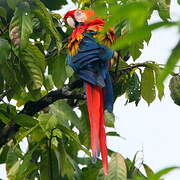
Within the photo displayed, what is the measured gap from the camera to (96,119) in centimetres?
254

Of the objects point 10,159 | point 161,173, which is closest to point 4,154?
point 10,159

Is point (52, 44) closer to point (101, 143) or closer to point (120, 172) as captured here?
point (101, 143)

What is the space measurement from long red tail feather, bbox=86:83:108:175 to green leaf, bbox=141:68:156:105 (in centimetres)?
27

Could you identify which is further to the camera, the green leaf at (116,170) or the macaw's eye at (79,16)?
the macaw's eye at (79,16)

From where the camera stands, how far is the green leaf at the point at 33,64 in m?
2.18

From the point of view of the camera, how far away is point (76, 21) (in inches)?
117

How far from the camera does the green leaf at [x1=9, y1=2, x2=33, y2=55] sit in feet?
6.49

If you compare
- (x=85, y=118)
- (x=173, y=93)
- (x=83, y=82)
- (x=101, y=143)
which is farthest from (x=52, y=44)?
(x=173, y=93)

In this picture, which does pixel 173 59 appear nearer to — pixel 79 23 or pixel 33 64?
pixel 33 64

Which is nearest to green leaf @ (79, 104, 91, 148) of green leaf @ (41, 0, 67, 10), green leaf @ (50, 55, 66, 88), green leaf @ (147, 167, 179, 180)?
green leaf @ (50, 55, 66, 88)

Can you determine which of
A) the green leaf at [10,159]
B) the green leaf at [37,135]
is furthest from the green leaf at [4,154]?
the green leaf at [37,135]

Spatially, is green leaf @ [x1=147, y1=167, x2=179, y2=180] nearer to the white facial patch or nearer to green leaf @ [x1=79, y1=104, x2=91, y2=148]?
green leaf @ [x1=79, y1=104, x2=91, y2=148]

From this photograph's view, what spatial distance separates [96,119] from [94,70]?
299mm

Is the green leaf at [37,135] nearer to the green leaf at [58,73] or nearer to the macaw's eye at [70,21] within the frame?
the green leaf at [58,73]
